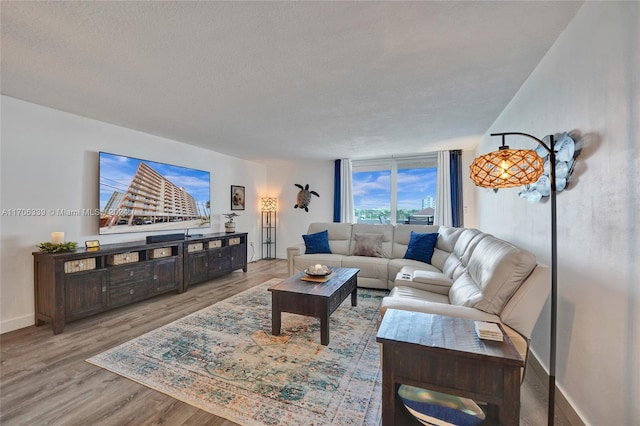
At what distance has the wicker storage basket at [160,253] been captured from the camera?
11.8 ft

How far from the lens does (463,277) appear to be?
2379mm

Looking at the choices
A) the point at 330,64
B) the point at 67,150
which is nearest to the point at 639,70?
the point at 330,64

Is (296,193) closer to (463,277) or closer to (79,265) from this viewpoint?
(79,265)

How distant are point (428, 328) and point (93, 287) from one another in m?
3.43

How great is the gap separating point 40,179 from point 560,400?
16.5ft

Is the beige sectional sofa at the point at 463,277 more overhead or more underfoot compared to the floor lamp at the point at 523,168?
more underfoot

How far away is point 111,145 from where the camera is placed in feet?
11.8

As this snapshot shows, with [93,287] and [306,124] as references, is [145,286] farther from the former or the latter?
[306,124]

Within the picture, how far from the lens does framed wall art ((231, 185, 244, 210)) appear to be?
582 centimetres

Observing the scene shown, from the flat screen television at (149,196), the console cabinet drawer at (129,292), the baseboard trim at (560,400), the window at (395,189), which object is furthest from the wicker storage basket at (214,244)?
the baseboard trim at (560,400)

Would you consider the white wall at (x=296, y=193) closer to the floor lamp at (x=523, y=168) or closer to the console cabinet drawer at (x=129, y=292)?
the console cabinet drawer at (x=129, y=292)

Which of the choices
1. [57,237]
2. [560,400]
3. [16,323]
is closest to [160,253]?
[57,237]

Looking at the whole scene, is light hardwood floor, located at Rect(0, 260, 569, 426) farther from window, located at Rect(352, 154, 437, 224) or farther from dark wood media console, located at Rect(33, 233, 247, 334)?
window, located at Rect(352, 154, 437, 224)

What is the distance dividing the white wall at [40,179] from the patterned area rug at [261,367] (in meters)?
1.52
